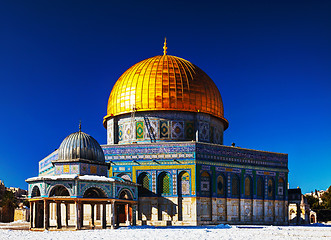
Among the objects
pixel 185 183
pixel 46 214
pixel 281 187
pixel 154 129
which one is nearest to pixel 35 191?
pixel 46 214

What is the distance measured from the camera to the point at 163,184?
36.2 metres

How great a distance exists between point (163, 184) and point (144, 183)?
1.31 metres

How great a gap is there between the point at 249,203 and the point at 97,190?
11958mm

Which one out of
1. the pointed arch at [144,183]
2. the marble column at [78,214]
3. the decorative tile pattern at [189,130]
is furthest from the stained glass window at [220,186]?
the marble column at [78,214]

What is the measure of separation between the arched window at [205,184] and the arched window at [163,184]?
2328mm

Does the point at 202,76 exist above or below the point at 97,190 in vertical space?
above

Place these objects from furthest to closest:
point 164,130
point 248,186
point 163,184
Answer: point 164,130 → point 248,186 → point 163,184

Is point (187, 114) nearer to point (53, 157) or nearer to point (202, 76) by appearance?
point (202, 76)

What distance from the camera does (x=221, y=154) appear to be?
123 feet

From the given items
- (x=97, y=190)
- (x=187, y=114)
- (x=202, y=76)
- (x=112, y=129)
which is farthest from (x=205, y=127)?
(x=97, y=190)

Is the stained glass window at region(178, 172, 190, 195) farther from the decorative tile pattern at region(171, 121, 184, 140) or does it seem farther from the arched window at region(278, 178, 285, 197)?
the arched window at region(278, 178, 285, 197)

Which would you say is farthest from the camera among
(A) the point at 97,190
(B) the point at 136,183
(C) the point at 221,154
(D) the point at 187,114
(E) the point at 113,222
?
(D) the point at 187,114

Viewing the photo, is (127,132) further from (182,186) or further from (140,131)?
(182,186)

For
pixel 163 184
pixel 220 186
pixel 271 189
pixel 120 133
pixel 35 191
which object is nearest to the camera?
pixel 35 191
